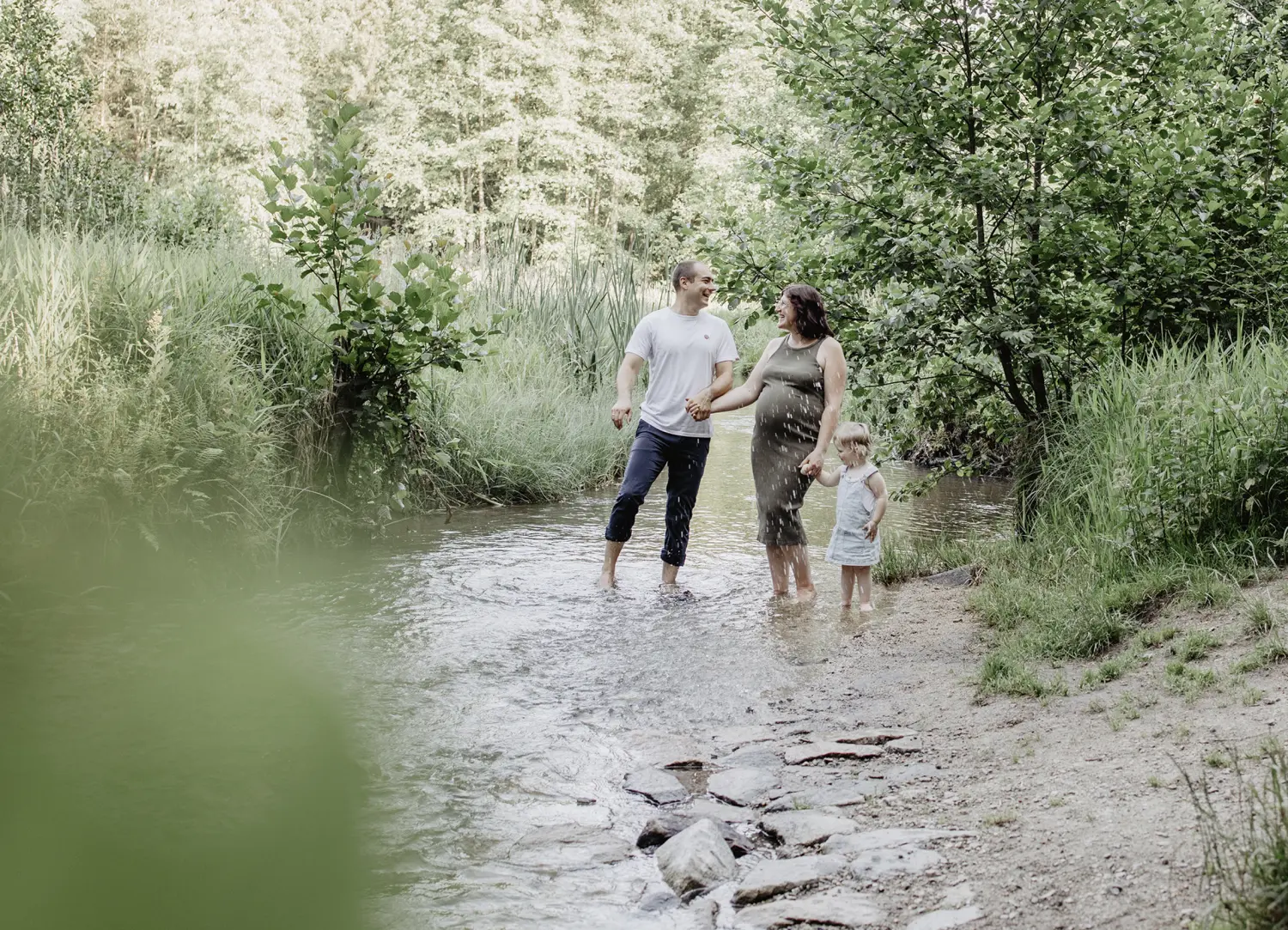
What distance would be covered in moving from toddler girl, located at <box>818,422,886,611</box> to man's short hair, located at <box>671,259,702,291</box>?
1566 millimetres

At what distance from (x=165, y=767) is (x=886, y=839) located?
2740mm

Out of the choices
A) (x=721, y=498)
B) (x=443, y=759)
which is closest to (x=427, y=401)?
(x=721, y=498)

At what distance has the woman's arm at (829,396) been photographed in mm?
7012

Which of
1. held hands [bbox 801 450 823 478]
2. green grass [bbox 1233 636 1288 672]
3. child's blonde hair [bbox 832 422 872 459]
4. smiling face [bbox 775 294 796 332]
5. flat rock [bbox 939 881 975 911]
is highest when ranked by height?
smiling face [bbox 775 294 796 332]

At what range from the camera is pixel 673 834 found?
375 cm

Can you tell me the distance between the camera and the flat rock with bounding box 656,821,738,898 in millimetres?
3383

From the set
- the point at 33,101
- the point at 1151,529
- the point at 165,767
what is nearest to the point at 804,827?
the point at 165,767

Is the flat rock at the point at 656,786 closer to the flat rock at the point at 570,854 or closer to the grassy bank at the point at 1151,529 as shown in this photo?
the flat rock at the point at 570,854

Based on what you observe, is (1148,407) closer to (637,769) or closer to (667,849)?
(637,769)

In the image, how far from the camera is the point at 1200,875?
2682mm

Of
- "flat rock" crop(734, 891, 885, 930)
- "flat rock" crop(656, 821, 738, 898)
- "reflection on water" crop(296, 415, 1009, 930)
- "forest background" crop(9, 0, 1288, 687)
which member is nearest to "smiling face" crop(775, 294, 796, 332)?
"forest background" crop(9, 0, 1288, 687)

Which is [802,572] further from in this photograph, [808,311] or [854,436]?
[808,311]

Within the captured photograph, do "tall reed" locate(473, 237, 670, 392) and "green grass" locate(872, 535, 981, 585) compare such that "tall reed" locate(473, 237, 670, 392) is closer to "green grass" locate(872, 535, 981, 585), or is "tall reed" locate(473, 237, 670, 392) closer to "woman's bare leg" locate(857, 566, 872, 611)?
"green grass" locate(872, 535, 981, 585)

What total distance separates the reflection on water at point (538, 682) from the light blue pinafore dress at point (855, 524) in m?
0.42
